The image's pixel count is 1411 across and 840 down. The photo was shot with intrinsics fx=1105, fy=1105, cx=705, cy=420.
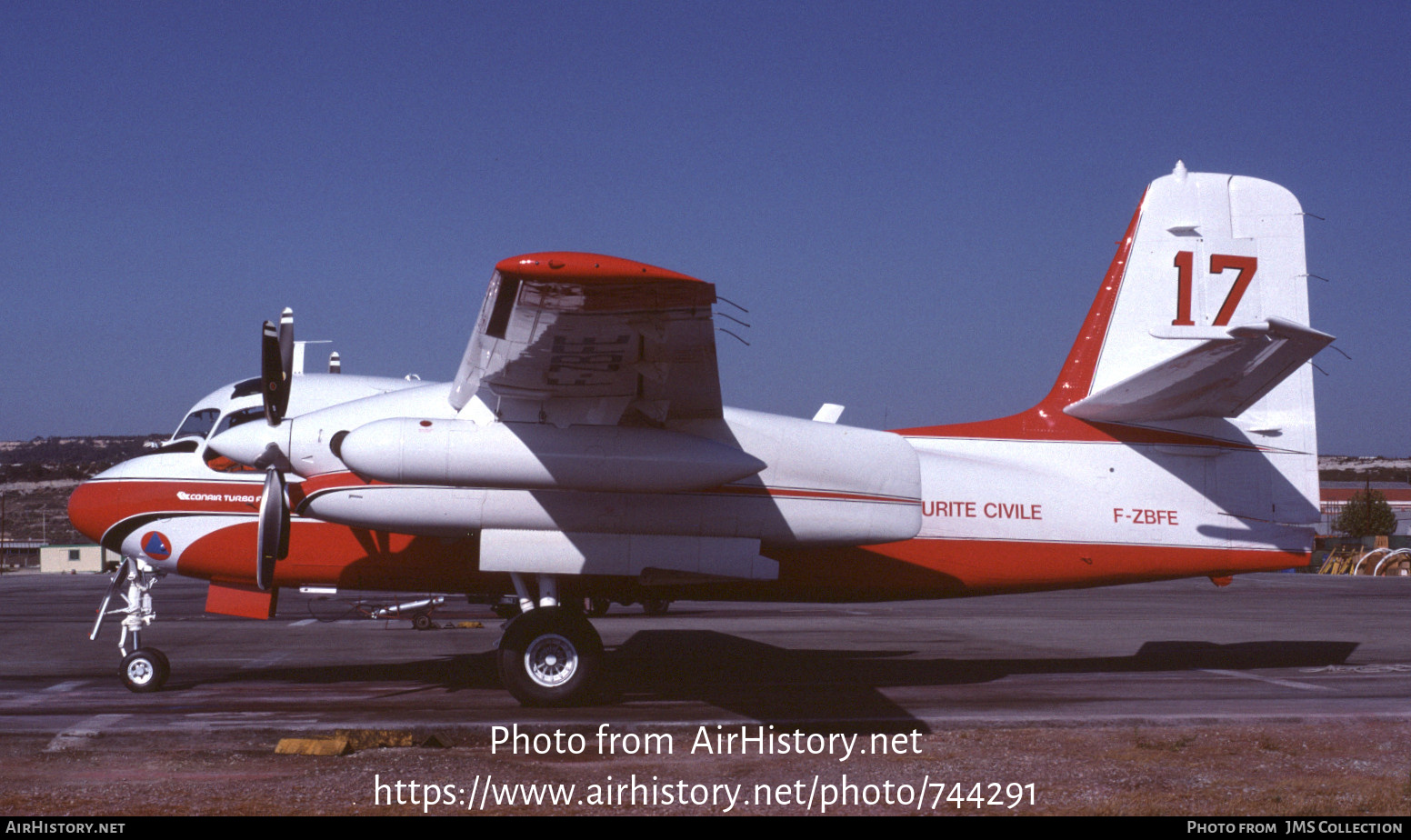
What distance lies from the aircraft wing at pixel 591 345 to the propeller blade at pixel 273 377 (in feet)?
6.11

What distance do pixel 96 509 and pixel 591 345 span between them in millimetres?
7272

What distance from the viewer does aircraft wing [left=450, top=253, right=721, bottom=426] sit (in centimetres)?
821

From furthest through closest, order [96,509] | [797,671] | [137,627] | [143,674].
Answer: [797,671], [96,509], [137,627], [143,674]

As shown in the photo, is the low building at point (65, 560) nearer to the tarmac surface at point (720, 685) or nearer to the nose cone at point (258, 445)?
the tarmac surface at point (720, 685)

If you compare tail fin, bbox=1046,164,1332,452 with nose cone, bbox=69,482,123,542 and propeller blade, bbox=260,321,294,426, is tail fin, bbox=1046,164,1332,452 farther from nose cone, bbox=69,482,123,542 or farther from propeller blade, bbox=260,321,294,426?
nose cone, bbox=69,482,123,542

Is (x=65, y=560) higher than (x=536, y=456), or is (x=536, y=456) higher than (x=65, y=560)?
(x=536, y=456)

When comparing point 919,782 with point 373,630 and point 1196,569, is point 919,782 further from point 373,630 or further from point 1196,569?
point 373,630

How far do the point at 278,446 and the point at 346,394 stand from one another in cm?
145

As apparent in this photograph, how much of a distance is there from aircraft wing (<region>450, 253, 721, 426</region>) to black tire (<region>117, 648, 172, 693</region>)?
195 inches

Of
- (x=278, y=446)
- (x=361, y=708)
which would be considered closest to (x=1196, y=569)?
(x=361, y=708)

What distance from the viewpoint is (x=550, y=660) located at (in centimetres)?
1167

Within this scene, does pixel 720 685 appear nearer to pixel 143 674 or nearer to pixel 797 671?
pixel 797 671

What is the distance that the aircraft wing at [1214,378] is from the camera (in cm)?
1052

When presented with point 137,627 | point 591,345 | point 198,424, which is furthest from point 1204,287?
point 137,627
